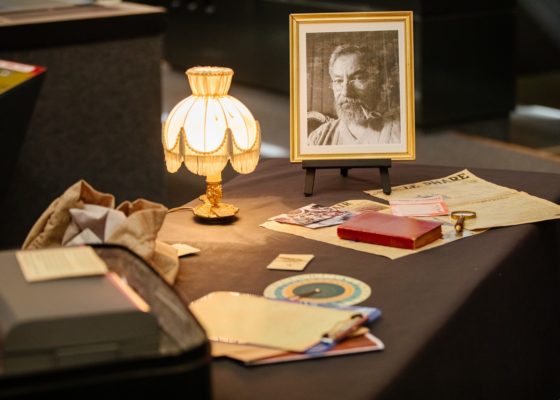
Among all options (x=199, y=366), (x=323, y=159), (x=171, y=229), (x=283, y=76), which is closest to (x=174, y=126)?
(x=171, y=229)

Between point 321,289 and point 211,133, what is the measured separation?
519 millimetres

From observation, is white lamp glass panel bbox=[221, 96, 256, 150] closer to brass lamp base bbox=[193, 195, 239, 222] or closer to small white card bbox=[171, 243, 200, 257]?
brass lamp base bbox=[193, 195, 239, 222]

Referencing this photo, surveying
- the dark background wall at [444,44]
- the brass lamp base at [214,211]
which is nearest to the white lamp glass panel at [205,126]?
the brass lamp base at [214,211]

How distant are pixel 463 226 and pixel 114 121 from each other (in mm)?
2354

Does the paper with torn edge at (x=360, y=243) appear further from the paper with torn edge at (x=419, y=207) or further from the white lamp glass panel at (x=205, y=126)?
the white lamp glass panel at (x=205, y=126)

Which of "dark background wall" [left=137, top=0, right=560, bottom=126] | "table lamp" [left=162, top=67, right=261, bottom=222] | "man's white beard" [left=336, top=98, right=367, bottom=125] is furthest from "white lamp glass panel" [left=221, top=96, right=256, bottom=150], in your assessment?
"dark background wall" [left=137, top=0, right=560, bottom=126]

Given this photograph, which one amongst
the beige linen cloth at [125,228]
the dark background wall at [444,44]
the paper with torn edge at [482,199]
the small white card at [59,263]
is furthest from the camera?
the dark background wall at [444,44]

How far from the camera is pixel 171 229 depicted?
6.67ft

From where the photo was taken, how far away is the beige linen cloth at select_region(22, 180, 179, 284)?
5.35 ft

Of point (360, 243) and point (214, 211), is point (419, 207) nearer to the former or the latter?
point (360, 243)

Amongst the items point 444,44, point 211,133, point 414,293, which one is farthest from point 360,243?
point 444,44

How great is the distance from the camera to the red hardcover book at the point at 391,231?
1.87 metres

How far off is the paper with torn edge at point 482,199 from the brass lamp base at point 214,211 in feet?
1.12

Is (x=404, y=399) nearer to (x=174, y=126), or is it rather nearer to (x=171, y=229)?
(x=171, y=229)
